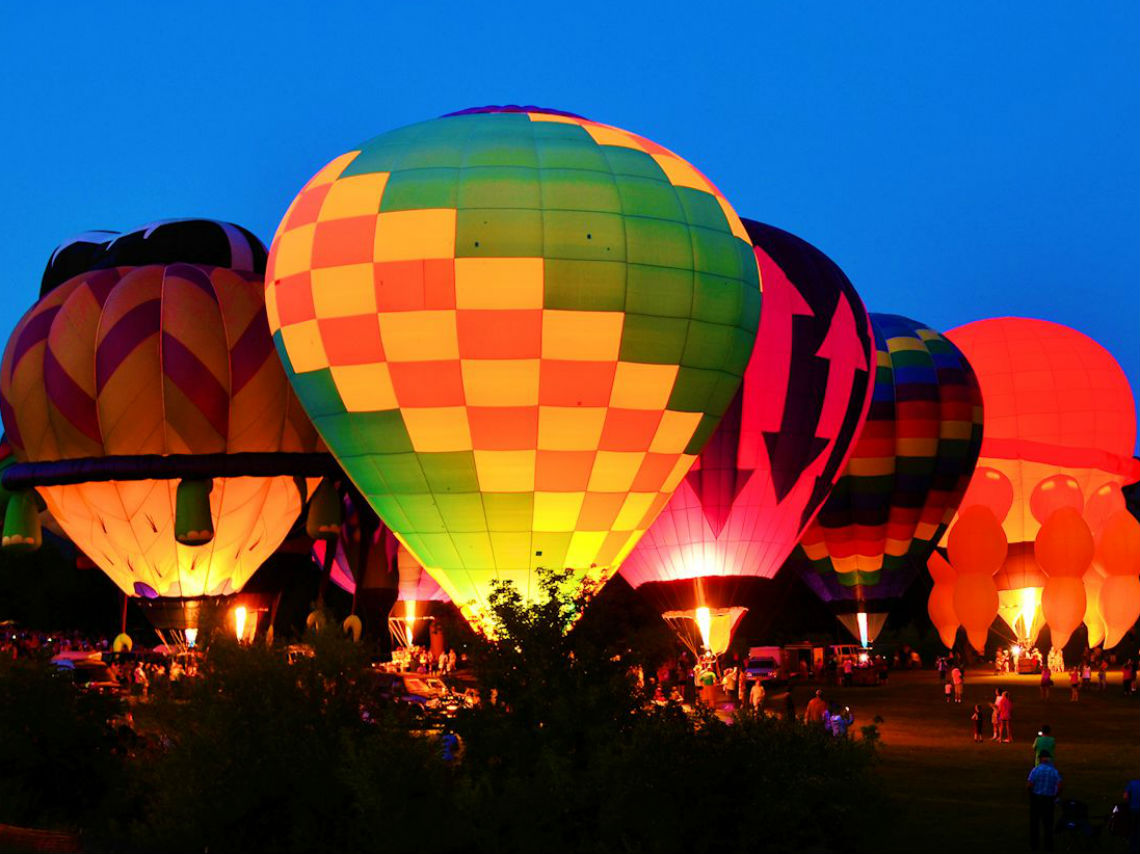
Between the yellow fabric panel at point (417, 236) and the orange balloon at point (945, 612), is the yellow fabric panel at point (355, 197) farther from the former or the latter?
the orange balloon at point (945, 612)

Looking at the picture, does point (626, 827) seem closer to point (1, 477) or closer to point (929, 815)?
point (929, 815)

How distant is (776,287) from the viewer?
26.8m

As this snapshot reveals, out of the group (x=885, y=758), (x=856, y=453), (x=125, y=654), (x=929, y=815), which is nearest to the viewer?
(x=929, y=815)

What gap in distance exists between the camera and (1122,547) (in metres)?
34.5

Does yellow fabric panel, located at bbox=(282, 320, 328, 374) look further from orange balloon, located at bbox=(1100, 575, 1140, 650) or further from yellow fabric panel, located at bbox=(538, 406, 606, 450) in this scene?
orange balloon, located at bbox=(1100, 575, 1140, 650)

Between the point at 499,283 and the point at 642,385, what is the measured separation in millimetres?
1953

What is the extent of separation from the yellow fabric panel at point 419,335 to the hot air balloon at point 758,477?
7578 mm

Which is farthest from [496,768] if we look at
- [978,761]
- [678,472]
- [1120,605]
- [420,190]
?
[1120,605]

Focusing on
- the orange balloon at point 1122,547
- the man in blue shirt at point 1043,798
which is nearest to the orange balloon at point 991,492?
the orange balloon at point 1122,547

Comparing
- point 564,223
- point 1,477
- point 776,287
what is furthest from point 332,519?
point 564,223

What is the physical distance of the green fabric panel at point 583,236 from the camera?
18500 mm

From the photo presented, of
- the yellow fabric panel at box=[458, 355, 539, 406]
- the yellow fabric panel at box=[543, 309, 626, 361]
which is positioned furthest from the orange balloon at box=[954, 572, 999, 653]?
the yellow fabric panel at box=[458, 355, 539, 406]

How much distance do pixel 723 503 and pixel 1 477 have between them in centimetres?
1137

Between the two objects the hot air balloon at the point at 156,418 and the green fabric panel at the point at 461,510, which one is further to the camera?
the hot air balloon at the point at 156,418
